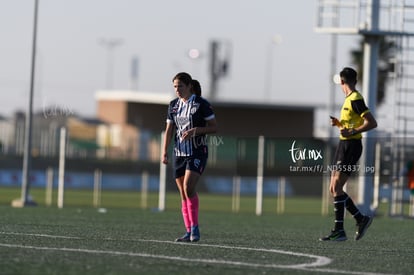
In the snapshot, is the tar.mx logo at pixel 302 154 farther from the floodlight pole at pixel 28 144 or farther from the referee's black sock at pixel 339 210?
the floodlight pole at pixel 28 144

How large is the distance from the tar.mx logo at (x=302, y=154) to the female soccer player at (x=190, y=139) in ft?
16.8

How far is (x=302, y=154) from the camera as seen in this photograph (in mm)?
18594

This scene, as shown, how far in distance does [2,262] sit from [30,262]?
0.80 ft

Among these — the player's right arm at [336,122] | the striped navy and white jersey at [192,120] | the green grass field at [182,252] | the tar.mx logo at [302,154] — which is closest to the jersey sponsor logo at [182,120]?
the striped navy and white jersey at [192,120]

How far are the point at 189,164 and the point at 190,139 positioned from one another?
0.95 feet

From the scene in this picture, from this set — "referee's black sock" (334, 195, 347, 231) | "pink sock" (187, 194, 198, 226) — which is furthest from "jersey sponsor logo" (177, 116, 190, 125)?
"referee's black sock" (334, 195, 347, 231)

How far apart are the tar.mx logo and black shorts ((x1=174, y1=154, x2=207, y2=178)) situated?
511cm

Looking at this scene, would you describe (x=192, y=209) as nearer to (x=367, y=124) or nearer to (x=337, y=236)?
(x=337, y=236)

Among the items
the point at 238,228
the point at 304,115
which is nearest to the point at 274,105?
the point at 304,115

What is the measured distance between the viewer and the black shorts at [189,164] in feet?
43.0

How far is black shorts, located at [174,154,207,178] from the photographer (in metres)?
13.1

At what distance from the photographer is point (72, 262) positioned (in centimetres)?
968

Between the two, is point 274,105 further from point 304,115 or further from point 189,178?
point 189,178

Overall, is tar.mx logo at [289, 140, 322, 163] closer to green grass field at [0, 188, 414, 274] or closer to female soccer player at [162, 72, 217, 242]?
green grass field at [0, 188, 414, 274]
